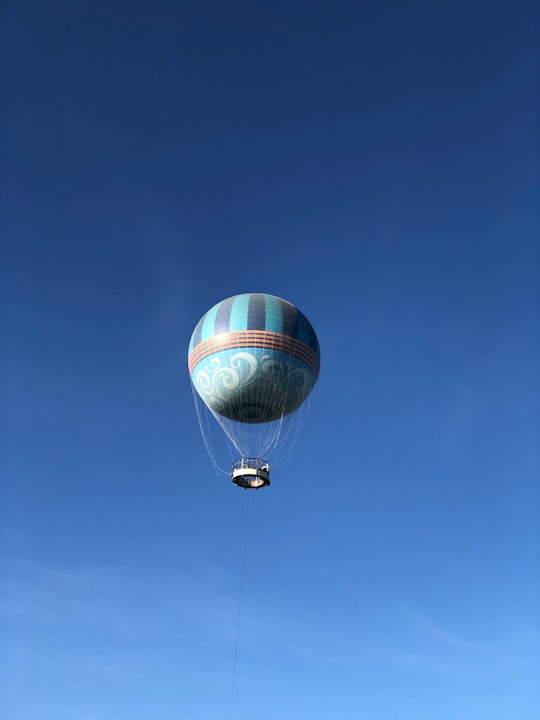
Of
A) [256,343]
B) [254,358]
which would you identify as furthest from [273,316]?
[254,358]

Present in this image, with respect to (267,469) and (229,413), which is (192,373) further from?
(267,469)

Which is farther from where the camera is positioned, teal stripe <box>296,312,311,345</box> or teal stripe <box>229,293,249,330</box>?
teal stripe <box>296,312,311,345</box>

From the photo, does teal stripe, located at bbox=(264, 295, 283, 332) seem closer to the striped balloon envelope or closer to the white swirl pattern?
the striped balloon envelope

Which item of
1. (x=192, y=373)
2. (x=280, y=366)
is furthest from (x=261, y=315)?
(x=192, y=373)

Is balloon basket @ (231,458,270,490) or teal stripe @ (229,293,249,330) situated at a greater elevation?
teal stripe @ (229,293,249,330)

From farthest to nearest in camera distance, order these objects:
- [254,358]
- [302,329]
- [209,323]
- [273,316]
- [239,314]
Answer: [209,323] → [302,329] → [239,314] → [273,316] → [254,358]

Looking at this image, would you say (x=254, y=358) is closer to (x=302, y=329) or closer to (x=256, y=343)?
(x=256, y=343)
